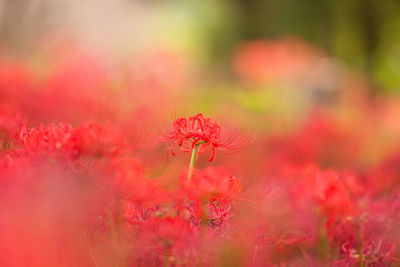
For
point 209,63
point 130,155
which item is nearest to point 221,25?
point 209,63

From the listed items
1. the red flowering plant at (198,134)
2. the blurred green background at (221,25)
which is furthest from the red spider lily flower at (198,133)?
the blurred green background at (221,25)

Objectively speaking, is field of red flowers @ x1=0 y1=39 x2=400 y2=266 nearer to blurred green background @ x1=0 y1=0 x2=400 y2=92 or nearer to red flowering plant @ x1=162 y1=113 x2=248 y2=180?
red flowering plant @ x1=162 y1=113 x2=248 y2=180

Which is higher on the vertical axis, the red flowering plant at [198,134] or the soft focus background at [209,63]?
the soft focus background at [209,63]

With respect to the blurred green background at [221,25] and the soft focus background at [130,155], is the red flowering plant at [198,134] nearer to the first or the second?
the soft focus background at [130,155]

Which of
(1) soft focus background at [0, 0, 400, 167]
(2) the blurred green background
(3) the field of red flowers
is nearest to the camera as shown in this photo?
(3) the field of red flowers

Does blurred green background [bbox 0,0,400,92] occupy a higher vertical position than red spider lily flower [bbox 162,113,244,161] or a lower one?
higher

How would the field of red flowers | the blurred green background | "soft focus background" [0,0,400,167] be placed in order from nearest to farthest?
the field of red flowers < "soft focus background" [0,0,400,167] < the blurred green background

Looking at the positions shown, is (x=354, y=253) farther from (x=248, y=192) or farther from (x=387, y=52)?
(x=387, y=52)

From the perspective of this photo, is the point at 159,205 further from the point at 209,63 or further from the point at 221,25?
the point at 221,25

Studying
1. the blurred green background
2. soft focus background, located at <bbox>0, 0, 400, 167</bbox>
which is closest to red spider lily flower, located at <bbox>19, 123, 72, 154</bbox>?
soft focus background, located at <bbox>0, 0, 400, 167</bbox>

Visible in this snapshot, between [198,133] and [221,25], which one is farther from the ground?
[221,25]

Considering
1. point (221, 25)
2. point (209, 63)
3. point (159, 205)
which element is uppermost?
point (221, 25)

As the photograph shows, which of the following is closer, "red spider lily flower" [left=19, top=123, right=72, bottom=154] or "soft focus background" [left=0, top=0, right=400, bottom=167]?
"red spider lily flower" [left=19, top=123, right=72, bottom=154]
